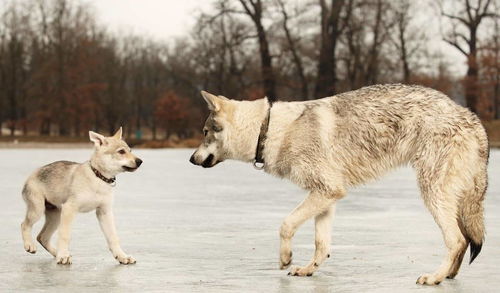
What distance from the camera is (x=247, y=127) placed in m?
8.24

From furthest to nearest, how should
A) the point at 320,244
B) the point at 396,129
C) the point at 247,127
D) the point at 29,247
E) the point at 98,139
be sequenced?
the point at 29,247 < the point at 98,139 < the point at 247,127 < the point at 320,244 < the point at 396,129

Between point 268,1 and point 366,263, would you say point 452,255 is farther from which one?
point 268,1

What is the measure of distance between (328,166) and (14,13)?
245ft

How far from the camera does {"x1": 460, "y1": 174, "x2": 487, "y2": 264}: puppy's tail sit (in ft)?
24.5

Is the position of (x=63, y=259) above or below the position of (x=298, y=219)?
below

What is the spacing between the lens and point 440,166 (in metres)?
7.45

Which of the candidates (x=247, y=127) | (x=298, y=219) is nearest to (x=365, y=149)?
(x=298, y=219)

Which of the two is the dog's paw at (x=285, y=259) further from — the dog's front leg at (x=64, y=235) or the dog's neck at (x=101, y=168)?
the dog's front leg at (x=64, y=235)

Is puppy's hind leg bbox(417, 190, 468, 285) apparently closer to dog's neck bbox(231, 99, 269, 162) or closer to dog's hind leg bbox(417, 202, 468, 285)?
dog's hind leg bbox(417, 202, 468, 285)

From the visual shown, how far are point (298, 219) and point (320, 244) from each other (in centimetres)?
40

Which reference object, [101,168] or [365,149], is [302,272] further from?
[101,168]

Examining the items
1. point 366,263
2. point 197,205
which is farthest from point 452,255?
point 197,205

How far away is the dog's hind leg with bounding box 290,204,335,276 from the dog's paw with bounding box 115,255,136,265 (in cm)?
169

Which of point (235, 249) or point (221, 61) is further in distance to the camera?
point (221, 61)
